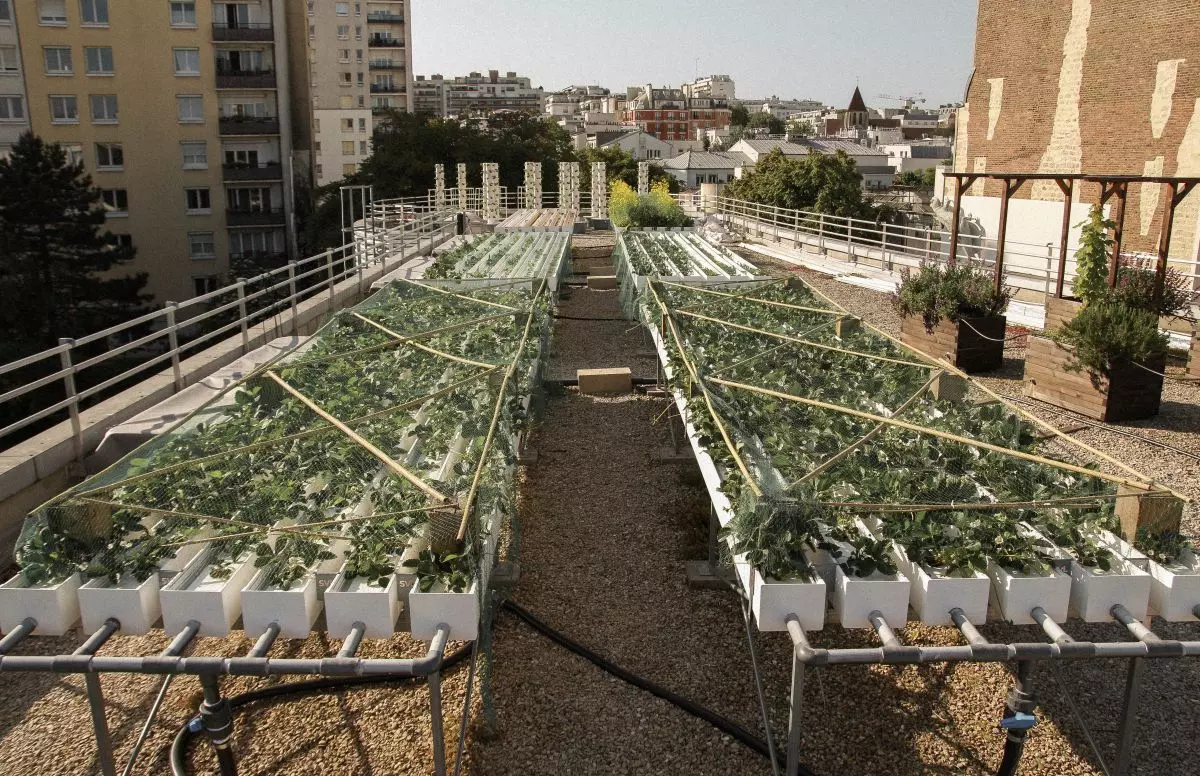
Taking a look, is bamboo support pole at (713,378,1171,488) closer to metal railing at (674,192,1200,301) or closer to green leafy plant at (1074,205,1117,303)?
green leafy plant at (1074,205,1117,303)

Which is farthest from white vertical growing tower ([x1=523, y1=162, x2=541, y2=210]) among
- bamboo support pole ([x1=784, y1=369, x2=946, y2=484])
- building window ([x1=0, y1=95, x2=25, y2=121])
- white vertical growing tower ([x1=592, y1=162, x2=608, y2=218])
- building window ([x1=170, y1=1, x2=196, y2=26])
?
bamboo support pole ([x1=784, y1=369, x2=946, y2=484])

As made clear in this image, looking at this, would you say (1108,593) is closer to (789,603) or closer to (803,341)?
(789,603)

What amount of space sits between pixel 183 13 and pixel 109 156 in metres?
6.99

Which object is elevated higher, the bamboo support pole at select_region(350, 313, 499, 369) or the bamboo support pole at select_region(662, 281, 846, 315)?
the bamboo support pole at select_region(662, 281, 846, 315)

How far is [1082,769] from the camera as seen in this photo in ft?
14.8

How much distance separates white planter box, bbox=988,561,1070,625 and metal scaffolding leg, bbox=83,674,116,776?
3.73 metres

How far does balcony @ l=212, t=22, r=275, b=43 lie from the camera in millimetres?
40469

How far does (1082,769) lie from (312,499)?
3.98m

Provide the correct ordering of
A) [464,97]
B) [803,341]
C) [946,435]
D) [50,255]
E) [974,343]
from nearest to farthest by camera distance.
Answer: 1. [946,435]
2. [803,341]
3. [974,343]
4. [50,255]
5. [464,97]

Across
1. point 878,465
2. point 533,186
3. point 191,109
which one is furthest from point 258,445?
point 191,109

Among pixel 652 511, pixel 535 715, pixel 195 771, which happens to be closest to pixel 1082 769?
pixel 535 715

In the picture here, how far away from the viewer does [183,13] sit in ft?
132

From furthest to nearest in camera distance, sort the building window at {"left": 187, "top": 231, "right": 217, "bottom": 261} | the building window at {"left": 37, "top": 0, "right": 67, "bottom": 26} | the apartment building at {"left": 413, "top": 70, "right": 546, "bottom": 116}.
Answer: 1. the apartment building at {"left": 413, "top": 70, "right": 546, "bottom": 116}
2. the building window at {"left": 187, "top": 231, "right": 217, "bottom": 261}
3. the building window at {"left": 37, "top": 0, "right": 67, "bottom": 26}

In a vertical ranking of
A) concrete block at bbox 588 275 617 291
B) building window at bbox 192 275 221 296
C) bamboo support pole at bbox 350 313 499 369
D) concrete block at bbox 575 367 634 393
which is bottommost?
building window at bbox 192 275 221 296
